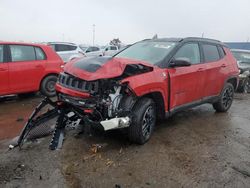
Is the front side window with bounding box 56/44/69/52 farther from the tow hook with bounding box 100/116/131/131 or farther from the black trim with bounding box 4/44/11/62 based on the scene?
the tow hook with bounding box 100/116/131/131

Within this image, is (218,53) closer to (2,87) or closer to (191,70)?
(191,70)

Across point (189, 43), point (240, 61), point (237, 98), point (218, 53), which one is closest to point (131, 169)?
point (189, 43)

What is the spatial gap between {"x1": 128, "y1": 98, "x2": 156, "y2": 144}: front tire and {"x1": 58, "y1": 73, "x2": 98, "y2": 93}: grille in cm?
80

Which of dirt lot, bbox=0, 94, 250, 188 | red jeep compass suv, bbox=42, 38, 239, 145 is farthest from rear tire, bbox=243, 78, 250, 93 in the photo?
dirt lot, bbox=0, 94, 250, 188

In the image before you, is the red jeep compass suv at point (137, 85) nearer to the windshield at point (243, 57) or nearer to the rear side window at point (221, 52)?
the rear side window at point (221, 52)

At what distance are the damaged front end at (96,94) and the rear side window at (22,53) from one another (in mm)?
3403

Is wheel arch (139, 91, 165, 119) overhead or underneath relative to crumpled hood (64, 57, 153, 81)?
underneath

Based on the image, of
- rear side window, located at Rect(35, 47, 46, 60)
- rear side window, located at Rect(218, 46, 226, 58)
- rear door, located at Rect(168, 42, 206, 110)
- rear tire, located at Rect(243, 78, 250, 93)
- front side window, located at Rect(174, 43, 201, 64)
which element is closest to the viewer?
rear door, located at Rect(168, 42, 206, 110)

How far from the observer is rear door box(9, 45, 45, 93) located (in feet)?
23.1

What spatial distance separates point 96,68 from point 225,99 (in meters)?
4.33

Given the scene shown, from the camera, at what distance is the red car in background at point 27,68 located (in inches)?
272

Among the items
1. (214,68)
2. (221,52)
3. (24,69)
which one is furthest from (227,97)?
(24,69)

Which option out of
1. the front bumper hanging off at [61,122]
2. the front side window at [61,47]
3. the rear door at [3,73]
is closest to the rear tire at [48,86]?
the rear door at [3,73]

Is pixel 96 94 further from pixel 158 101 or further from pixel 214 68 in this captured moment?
pixel 214 68
